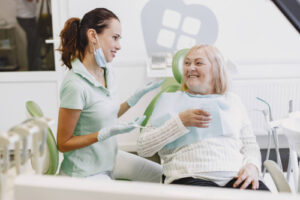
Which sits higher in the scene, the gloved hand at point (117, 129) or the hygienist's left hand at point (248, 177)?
the gloved hand at point (117, 129)

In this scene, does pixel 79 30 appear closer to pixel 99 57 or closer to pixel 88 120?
pixel 99 57

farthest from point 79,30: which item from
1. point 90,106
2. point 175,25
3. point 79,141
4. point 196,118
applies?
point 175,25

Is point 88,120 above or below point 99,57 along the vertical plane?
below

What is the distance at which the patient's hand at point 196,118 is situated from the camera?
5.05 feet

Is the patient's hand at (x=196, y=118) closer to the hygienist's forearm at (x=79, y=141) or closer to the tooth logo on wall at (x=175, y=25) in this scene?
the hygienist's forearm at (x=79, y=141)

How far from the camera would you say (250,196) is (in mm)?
717

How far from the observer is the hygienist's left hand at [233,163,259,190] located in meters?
1.55

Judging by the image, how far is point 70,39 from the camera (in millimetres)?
1641

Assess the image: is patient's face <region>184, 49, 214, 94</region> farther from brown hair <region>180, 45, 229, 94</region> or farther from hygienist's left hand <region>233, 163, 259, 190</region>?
hygienist's left hand <region>233, 163, 259, 190</region>

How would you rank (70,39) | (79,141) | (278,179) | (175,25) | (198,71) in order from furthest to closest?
1. (175,25)
2. (198,71)
3. (70,39)
4. (79,141)
5. (278,179)

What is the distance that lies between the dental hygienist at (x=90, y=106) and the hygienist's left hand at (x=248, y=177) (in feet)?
1.26

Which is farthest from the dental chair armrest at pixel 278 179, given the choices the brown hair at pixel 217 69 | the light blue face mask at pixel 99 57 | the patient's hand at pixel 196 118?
the light blue face mask at pixel 99 57

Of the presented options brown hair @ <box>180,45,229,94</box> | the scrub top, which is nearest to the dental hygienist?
the scrub top

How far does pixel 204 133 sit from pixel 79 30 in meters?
0.71
